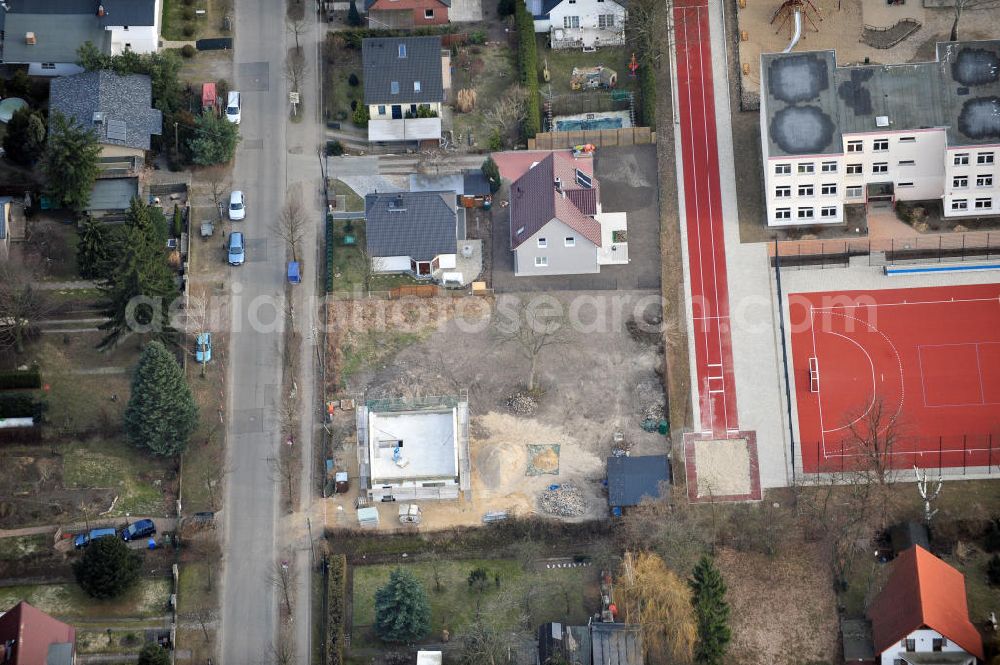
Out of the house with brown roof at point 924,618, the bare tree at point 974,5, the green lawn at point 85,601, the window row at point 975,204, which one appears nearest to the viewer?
the house with brown roof at point 924,618

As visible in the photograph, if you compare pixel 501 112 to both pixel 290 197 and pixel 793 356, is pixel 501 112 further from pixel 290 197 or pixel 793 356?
pixel 793 356

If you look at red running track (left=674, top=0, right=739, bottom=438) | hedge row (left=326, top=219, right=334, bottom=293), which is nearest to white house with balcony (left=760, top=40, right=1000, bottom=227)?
red running track (left=674, top=0, right=739, bottom=438)

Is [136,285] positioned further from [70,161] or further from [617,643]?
[617,643]

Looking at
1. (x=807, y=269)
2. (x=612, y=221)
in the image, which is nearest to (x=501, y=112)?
(x=612, y=221)

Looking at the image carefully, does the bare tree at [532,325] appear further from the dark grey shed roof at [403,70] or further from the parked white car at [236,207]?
the parked white car at [236,207]

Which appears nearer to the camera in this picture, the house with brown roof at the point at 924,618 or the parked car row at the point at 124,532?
the house with brown roof at the point at 924,618

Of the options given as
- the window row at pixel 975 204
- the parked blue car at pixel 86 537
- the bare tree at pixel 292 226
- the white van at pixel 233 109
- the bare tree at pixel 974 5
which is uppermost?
the bare tree at pixel 974 5

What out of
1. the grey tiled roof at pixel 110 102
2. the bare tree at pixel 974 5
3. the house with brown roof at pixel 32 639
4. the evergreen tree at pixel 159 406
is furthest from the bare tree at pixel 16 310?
the bare tree at pixel 974 5
